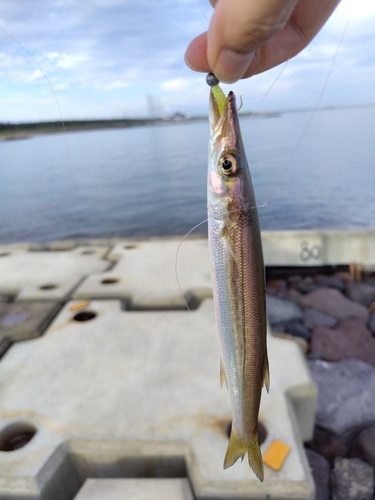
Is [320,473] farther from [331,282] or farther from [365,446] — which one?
[331,282]

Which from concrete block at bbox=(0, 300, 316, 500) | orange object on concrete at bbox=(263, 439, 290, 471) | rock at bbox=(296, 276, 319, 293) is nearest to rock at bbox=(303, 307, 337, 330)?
rock at bbox=(296, 276, 319, 293)

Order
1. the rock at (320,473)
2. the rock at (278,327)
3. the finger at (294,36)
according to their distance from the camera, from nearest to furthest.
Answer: the finger at (294,36) → the rock at (320,473) → the rock at (278,327)

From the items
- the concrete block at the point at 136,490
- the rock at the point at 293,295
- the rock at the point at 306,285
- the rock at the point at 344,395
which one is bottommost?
the rock at the point at 344,395

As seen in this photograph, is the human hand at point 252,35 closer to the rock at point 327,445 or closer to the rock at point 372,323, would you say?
the rock at point 327,445

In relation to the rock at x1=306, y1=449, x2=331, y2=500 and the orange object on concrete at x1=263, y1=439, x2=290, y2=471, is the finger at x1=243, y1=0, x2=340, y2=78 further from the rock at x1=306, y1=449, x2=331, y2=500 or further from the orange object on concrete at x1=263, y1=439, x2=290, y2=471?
the rock at x1=306, y1=449, x2=331, y2=500

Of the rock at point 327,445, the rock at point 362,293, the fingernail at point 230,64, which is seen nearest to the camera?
the fingernail at point 230,64

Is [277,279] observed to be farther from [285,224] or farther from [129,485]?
[285,224]

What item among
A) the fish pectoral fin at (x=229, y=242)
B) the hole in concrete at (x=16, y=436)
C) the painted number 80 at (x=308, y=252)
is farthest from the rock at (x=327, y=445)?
the painted number 80 at (x=308, y=252)
